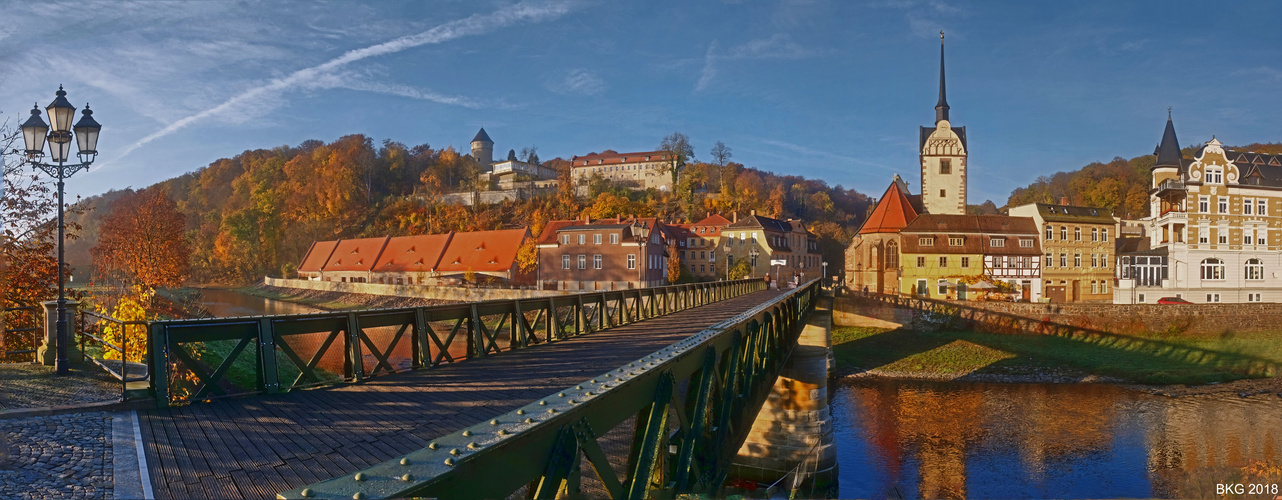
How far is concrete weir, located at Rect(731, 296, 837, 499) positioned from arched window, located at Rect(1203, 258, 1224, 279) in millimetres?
50269

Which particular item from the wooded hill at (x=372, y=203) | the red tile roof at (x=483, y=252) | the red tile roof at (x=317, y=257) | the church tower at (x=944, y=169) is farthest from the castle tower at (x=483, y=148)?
the church tower at (x=944, y=169)

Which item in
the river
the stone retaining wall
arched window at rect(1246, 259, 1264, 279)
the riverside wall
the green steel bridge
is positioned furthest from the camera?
the river

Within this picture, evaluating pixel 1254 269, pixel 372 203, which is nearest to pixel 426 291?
pixel 372 203

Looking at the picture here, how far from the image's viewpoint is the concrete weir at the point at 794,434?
1866 cm

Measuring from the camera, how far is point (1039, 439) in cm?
2445

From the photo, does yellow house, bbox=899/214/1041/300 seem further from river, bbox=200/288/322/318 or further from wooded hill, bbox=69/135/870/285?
river, bbox=200/288/322/318

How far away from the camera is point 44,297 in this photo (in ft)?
51.5

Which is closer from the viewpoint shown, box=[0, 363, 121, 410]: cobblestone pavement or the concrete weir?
box=[0, 363, 121, 410]: cobblestone pavement

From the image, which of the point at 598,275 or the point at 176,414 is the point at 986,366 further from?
the point at 176,414

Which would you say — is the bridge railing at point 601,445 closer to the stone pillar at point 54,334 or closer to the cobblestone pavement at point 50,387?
the cobblestone pavement at point 50,387

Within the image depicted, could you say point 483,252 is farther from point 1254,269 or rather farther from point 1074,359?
→ point 1254,269

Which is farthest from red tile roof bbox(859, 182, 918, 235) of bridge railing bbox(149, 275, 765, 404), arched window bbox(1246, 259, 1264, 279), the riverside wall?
bridge railing bbox(149, 275, 765, 404)

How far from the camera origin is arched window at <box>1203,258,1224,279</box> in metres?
51.7

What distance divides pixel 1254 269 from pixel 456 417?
2645 inches
